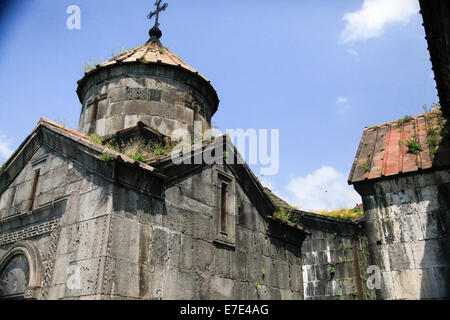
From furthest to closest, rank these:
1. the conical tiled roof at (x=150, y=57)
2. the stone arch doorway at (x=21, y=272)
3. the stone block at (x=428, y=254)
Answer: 1. the conical tiled roof at (x=150, y=57)
2. the stone block at (x=428, y=254)
3. the stone arch doorway at (x=21, y=272)

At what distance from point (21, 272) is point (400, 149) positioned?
27.3 ft

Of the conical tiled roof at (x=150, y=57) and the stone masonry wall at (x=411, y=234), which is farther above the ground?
the conical tiled roof at (x=150, y=57)

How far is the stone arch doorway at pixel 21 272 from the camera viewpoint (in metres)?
5.86

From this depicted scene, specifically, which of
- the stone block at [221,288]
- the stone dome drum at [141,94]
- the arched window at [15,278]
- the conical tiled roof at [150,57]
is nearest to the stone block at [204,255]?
the stone block at [221,288]

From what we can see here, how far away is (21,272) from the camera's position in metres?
6.36

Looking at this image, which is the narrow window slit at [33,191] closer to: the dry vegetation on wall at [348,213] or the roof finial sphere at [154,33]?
the roof finial sphere at [154,33]

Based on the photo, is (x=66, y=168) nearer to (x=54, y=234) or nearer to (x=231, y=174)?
(x=54, y=234)

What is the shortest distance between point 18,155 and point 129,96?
10.3 ft

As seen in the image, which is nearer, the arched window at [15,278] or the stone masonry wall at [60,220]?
the stone masonry wall at [60,220]

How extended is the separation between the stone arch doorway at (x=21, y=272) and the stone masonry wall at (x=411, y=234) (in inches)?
251

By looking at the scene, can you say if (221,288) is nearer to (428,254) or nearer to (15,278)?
(15,278)

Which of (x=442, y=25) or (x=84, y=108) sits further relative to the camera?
(x=84, y=108)
